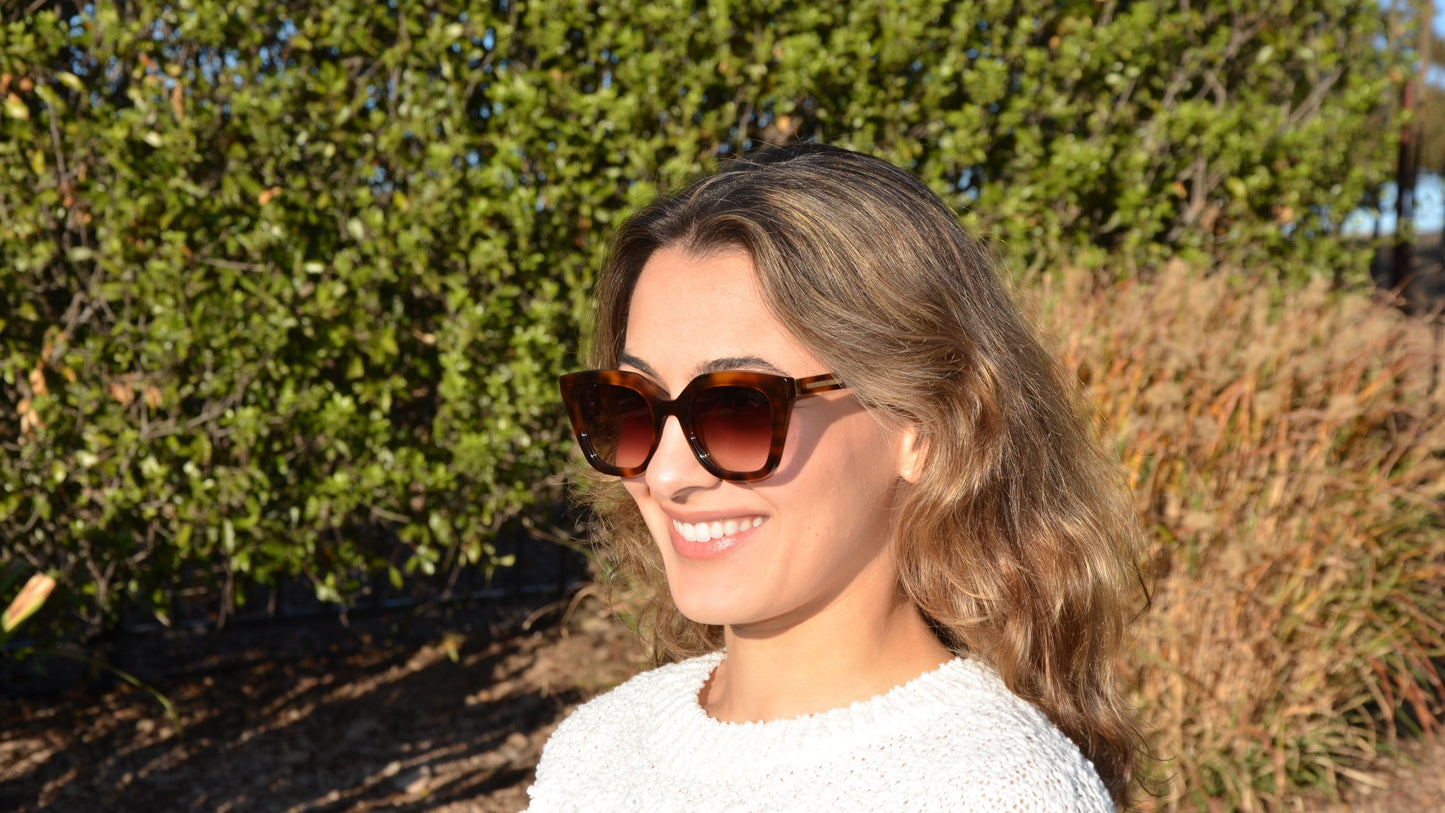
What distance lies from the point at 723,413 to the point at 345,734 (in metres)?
3.72

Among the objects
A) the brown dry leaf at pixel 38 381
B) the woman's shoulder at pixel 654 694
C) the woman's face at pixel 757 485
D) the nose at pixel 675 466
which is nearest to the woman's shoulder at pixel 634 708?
the woman's shoulder at pixel 654 694

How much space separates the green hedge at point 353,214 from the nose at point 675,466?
2.82 m

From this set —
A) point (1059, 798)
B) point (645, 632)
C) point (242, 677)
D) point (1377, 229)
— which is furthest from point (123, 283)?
point (1377, 229)

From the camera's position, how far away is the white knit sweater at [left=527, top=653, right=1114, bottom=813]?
4.11 ft

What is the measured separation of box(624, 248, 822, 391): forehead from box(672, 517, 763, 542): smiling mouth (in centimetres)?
19

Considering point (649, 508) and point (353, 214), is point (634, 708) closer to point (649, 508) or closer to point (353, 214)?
point (649, 508)

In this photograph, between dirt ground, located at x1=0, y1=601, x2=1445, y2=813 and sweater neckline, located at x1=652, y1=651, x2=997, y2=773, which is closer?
sweater neckline, located at x1=652, y1=651, x2=997, y2=773

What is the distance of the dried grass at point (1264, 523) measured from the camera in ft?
11.7

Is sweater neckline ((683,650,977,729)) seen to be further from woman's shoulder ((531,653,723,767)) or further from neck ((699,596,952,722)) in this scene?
woman's shoulder ((531,653,723,767))

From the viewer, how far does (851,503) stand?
148cm

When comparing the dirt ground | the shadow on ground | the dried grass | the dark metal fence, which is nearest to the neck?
the dried grass

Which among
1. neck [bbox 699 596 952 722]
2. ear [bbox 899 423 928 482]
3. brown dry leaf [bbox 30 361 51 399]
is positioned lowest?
neck [bbox 699 596 952 722]

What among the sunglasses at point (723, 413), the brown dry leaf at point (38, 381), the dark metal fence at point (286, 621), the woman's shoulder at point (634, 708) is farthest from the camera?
the dark metal fence at point (286, 621)

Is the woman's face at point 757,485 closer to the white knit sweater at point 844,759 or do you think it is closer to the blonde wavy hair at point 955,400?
the blonde wavy hair at point 955,400
